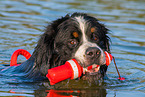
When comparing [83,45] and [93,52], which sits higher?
[83,45]

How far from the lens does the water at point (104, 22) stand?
673cm

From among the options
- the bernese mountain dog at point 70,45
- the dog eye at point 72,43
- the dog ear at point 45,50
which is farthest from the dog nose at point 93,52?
the dog ear at point 45,50

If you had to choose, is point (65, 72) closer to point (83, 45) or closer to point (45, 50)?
point (83, 45)

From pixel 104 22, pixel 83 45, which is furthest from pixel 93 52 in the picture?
pixel 104 22

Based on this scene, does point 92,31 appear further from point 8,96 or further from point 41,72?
point 8,96

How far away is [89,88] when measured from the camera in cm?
685

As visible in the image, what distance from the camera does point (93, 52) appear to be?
246 inches

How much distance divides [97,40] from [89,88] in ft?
3.14

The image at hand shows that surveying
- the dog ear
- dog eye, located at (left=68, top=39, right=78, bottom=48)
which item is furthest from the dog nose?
the dog ear

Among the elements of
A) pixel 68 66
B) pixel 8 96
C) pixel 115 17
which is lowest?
pixel 8 96

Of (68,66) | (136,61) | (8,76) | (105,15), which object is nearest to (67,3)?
(105,15)

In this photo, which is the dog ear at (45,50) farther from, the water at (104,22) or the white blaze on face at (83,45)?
the white blaze on face at (83,45)

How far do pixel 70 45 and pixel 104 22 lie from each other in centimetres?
746

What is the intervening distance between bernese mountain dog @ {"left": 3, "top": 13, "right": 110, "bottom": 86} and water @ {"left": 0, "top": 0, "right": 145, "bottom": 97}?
1.24 feet
